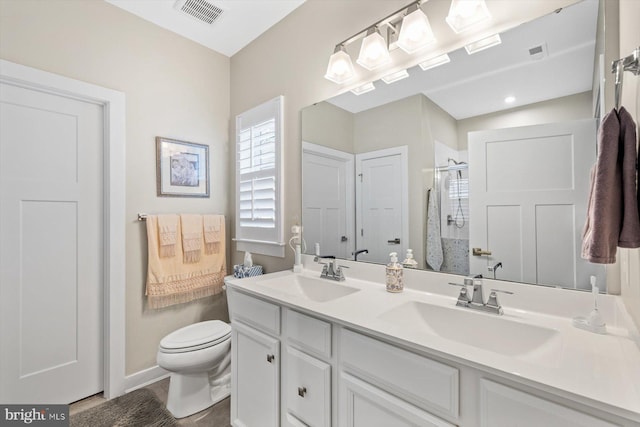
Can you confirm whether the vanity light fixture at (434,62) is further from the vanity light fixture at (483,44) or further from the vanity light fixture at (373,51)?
the vanity light fixture at (373,51)

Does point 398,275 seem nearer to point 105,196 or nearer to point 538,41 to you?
point 538,41

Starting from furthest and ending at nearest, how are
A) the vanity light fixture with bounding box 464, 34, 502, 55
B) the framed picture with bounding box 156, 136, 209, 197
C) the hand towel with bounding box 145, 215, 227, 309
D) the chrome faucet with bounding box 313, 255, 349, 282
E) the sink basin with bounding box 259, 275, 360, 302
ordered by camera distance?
the framed picture with bounding box 156, 136, 209, 197 → the hand towel with bounding box 145, 215, 227, 309 → the chrome faucet with bounding box 313, 255, 349, 282 → the sink basin with bounding box 259, 275, 360, 302 → the vanity light fixture with bounding box 464, 34, 502, 55

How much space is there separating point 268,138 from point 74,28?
1.40 meters

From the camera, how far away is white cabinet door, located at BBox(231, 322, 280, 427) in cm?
134

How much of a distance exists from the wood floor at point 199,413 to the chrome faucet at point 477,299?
1.56 meters

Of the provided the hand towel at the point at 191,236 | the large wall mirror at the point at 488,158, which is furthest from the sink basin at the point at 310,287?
the hand towel at the point at 191,236

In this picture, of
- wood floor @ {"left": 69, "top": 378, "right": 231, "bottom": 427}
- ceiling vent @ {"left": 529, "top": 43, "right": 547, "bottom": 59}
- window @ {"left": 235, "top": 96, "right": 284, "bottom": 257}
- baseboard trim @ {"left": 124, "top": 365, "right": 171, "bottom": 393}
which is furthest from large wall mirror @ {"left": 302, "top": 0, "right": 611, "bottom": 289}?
baseboard trim @ {"left": 124, "top": 365, "right": 171, "bottom": 393}

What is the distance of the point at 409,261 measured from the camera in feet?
4.79

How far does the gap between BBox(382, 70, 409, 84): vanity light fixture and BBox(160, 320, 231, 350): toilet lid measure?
6.13 ft

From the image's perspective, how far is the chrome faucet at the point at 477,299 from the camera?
3.58 feet

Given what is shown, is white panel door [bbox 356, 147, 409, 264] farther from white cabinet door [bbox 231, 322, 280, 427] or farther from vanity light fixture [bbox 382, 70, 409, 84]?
white cabinet door [bbox 231, 322, 280, 427]

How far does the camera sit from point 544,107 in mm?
1107

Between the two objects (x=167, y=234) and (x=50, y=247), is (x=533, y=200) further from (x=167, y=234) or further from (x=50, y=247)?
(x=50, y=247)

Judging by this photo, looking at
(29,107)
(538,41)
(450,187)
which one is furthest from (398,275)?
(29,107)
